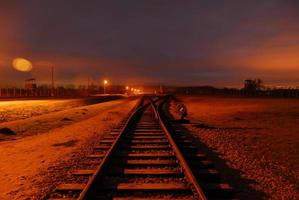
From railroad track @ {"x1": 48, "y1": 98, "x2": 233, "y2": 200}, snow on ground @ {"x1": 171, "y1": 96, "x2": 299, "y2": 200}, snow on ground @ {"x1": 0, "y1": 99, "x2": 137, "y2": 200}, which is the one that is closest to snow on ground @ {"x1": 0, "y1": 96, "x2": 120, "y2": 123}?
snow on ground @ {"x1": 0, "y1": 99, "x2": 137, "y2": 200}

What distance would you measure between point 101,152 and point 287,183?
475 centimetres

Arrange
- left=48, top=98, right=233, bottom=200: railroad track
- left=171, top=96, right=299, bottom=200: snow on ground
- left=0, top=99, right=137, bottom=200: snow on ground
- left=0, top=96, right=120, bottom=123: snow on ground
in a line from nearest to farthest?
1. left=48, top=98, right=233, bottom=200: railroad track
2. left=171, top=96, right=299, bottom=200: snow on ground
3. left=0, top=99, right=137, bottom=200: snow on ground
4. left=0, top=96, right=120, bottom=123: snow on ground

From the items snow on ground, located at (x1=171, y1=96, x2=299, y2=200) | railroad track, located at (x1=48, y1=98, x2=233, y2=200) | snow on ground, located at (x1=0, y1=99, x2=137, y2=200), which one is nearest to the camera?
railroad track, located at (x1=48, y1=98, x2=233, y2=200)

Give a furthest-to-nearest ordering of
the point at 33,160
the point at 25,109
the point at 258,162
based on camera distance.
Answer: the point at 25,109 → the point at 33,160 → the point at 258,162

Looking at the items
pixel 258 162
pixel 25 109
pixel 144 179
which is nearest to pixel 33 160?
pixel 144 179

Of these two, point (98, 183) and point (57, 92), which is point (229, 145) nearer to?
point (98, 183)

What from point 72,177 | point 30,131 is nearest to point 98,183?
point 72,177

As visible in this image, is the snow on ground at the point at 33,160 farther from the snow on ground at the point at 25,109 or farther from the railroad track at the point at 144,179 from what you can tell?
the snow on ground at the point at 25,109

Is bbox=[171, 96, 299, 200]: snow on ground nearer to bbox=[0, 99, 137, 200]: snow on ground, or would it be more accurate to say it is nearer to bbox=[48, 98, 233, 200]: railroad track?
bbox=[48, 98, 233, 200]: railroad track

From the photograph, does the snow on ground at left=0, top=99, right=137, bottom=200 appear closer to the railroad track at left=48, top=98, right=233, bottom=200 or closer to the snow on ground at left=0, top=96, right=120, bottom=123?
the railroad track at left=48, top=98, right=233, bottom=200

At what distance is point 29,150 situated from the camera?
Result: 9.09 meters

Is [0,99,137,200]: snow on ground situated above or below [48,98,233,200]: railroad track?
below

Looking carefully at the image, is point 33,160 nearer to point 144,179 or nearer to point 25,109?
point 144,179

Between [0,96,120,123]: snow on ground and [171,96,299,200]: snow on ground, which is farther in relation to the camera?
[0,96,120,123]: snow on ground
